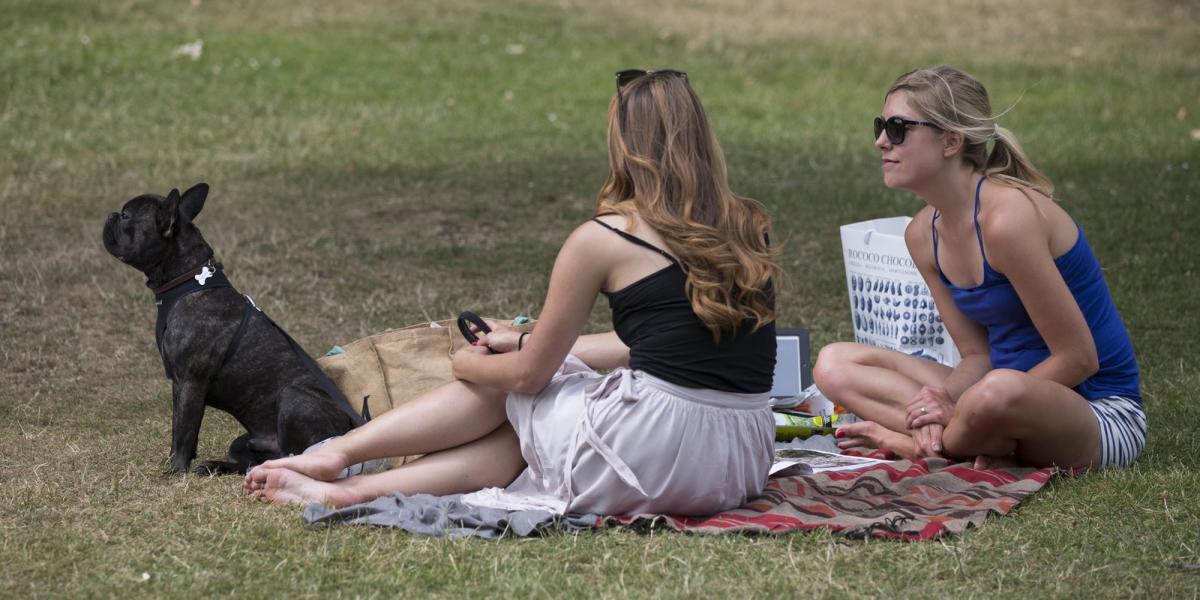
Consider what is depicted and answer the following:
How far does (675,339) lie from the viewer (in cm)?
393

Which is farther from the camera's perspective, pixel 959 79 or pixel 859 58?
pixel 859 58

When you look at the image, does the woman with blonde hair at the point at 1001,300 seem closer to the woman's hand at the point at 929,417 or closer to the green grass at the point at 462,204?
the woman's hand at the point at 929,417

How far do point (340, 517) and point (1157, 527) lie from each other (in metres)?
2.40

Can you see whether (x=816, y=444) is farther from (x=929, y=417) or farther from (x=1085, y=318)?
(x=1085, y=318)

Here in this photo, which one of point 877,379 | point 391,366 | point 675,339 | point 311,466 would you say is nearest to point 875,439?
point 877,379

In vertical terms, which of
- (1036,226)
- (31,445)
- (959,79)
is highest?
(959,79)

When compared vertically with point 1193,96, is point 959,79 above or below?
above

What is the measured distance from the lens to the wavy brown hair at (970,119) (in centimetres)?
450

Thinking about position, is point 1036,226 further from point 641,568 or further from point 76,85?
point 76,85

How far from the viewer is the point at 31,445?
5.05 metres

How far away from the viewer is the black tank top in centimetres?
390

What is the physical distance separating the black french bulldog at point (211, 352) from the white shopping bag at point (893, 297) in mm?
2126

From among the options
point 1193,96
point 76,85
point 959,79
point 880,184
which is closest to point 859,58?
point 1193,96

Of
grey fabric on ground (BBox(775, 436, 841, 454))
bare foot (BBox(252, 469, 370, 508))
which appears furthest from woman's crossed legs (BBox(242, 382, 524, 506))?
grey fabric on ground (BBox(775, 436, 841, 454))
